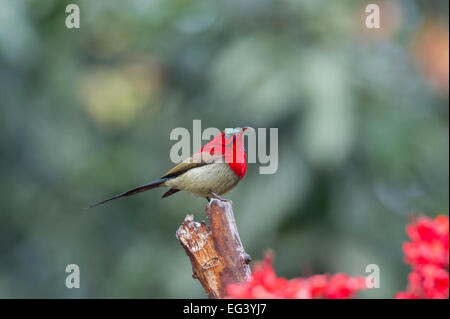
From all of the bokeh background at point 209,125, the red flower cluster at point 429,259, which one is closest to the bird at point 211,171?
the red flower cluster at point 429,259

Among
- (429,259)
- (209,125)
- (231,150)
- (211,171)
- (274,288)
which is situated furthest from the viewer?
(209,125)

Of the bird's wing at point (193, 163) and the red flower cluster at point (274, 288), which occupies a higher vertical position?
the bird's wing at point (193, 163)

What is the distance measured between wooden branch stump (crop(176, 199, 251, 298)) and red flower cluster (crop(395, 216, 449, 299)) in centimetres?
102

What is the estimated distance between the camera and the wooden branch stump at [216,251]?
139 inches

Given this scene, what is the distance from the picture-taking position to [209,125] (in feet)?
32.1

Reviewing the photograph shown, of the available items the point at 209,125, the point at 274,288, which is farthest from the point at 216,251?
the point at 209,125

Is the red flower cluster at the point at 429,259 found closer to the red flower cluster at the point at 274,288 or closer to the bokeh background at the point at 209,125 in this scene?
the red flower cluster at the point at 274,288

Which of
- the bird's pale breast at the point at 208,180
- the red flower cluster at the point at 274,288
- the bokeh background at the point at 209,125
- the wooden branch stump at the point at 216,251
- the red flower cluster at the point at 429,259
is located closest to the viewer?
the red flower cluster at the point at 274,288

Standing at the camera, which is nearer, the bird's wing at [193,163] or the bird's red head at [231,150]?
the bird's red head at [231,150]

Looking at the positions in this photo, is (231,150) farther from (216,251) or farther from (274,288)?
(274,288)

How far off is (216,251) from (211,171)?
191cm

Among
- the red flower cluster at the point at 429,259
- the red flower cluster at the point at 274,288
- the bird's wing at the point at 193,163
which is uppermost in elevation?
the bird's wing at the point at 193,163

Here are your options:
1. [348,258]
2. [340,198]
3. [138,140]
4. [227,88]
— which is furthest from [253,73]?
[138,140]

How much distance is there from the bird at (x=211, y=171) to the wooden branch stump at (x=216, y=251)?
5.09 ft
